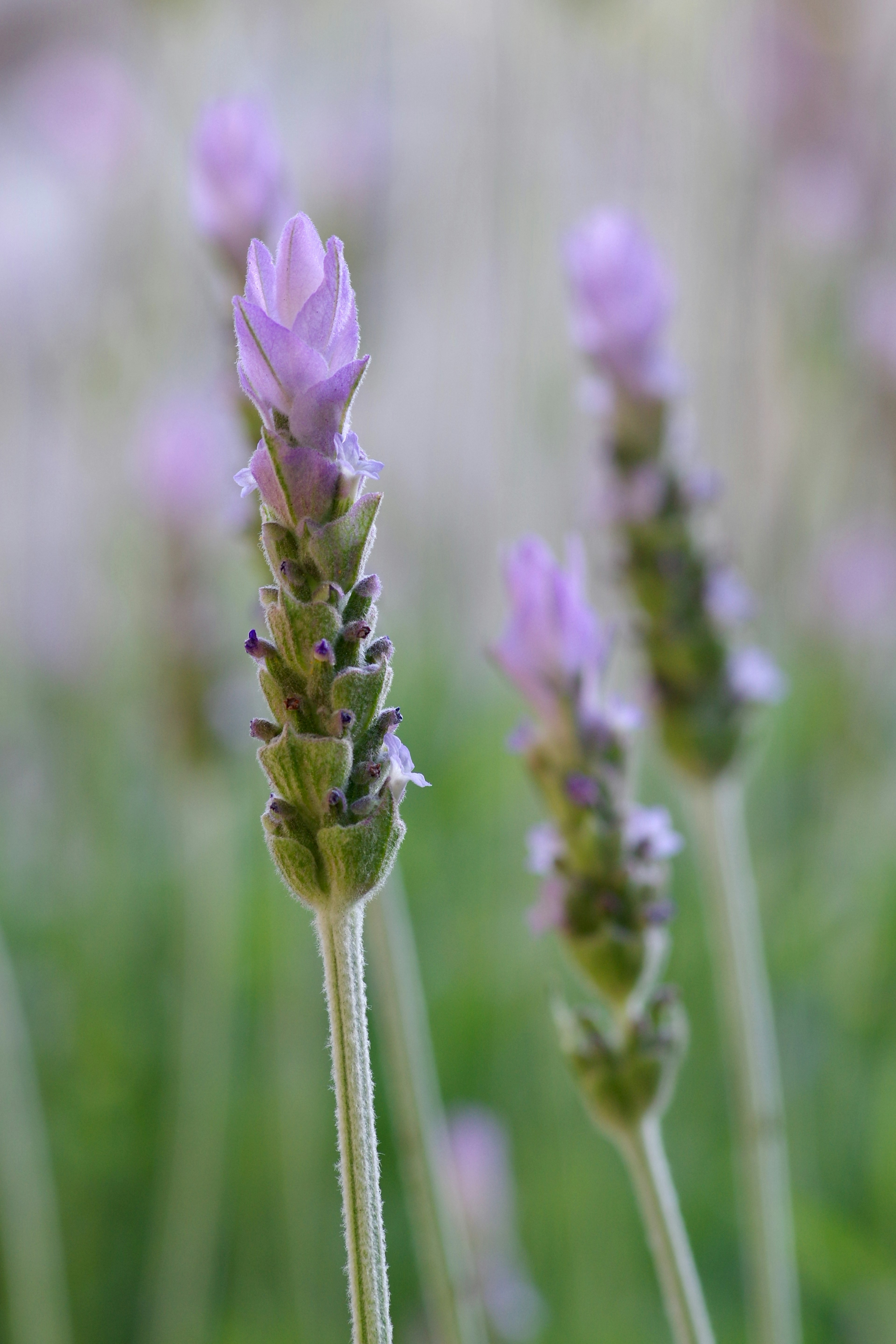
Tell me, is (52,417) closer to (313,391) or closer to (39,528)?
(39,528)

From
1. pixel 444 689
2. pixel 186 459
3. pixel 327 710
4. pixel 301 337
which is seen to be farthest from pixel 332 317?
pixel 444 689

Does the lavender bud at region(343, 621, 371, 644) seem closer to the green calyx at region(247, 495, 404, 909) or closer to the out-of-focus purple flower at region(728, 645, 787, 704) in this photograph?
the green calyx at region(247, 495, 404, 909)

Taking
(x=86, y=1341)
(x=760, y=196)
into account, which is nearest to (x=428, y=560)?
(x=760, y=196)

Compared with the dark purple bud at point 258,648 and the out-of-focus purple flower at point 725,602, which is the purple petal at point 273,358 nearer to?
the dark purple bud at point 258,648

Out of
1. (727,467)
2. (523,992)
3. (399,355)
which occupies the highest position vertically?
(399,355)

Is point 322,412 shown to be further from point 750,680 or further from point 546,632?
point 750,680

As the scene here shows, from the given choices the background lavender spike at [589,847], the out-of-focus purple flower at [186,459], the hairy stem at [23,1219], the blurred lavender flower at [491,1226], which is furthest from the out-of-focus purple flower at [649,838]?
the out-of-focus purple flower at [186,459]
